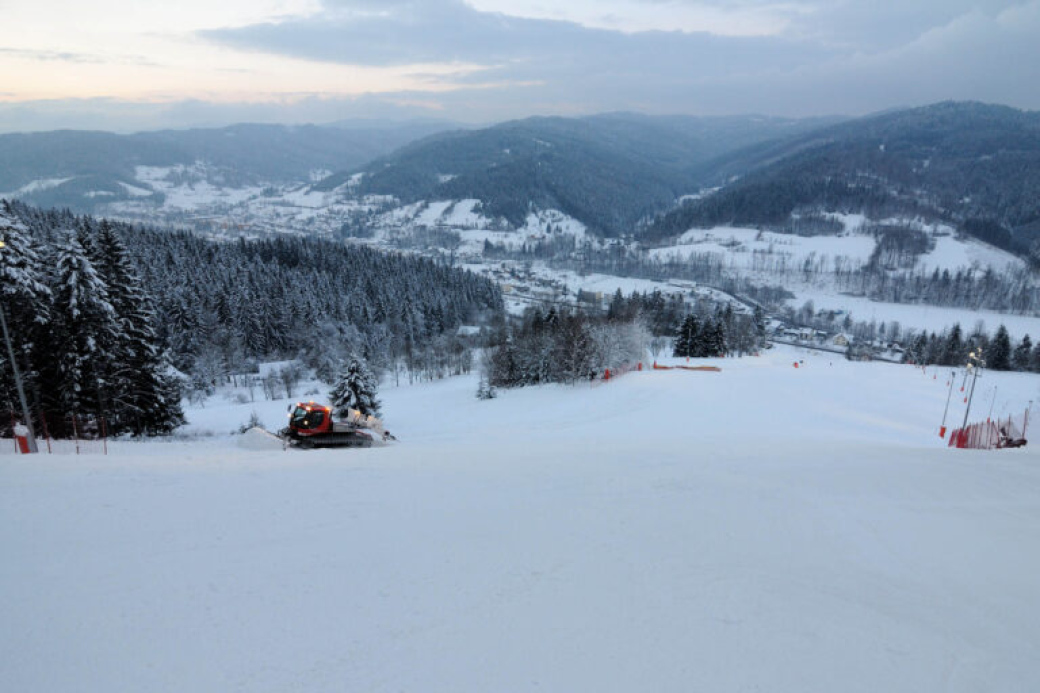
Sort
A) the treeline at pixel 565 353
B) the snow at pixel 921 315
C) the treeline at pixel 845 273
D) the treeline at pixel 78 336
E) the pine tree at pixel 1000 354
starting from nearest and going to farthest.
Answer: the treeline at pixel 78 336, the treeline at pixel 565 353, the pine tree at pixel 1000 354, the snow at pixel 921 315, the treeline at pixel 845 273

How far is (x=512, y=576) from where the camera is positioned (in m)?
5.75

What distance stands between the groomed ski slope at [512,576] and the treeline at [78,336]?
11.9m

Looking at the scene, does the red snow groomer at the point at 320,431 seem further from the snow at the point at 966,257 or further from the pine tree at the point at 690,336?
the snow at the point at 966,257

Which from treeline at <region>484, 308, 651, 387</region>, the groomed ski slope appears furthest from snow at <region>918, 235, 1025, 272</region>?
the groomed ski slope

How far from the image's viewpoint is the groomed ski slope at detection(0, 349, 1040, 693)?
14.2 ft

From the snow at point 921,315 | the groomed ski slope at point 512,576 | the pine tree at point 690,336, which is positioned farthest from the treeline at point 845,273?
the groomed ski slope at point 512,576

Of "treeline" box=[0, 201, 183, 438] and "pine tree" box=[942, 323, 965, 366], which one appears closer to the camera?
"treeline" box=[0, 201, 183, 438]

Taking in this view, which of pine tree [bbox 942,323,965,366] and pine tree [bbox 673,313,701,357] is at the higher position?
pine tree [bbox 673,313,701,357]

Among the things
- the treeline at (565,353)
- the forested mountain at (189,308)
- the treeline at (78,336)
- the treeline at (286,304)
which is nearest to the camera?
the treeline at (78,336)

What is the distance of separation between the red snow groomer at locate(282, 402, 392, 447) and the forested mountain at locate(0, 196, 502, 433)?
32.2 ft

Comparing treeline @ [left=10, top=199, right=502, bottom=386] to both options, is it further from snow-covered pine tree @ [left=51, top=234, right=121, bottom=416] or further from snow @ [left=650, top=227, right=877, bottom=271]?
snow @ [left=650, top=227, right=877, bottom=271]

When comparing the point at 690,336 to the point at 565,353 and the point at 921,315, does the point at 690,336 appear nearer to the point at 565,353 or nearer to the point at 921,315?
the point at 565,353

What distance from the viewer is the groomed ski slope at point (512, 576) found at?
4328 millimetres

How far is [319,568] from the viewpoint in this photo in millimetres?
5809
